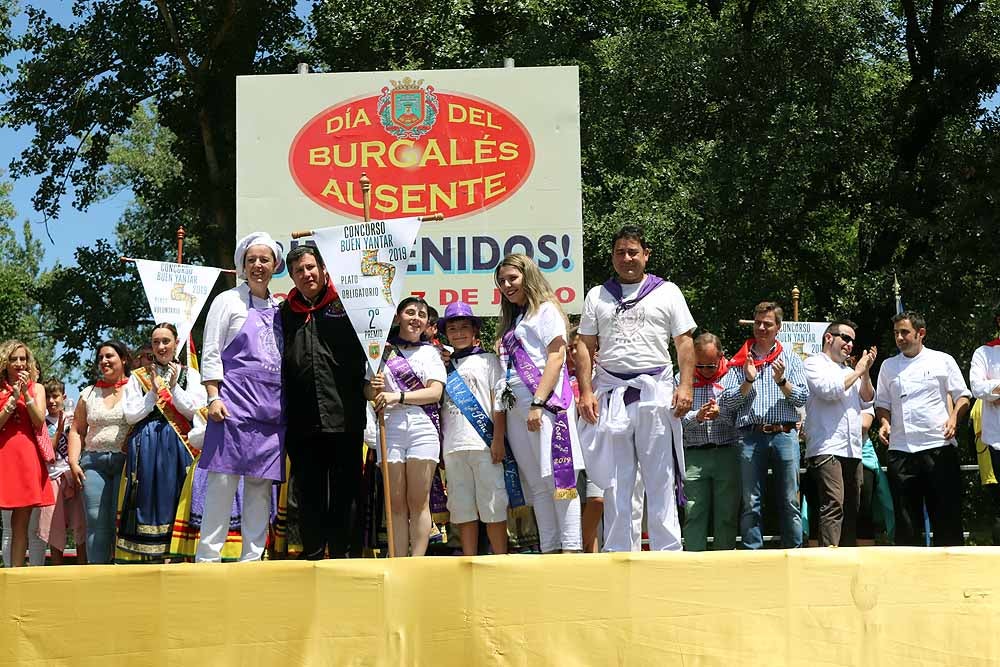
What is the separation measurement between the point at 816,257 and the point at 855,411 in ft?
33.8

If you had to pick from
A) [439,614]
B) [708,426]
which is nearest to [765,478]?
[708,426]

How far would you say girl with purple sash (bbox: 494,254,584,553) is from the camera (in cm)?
667

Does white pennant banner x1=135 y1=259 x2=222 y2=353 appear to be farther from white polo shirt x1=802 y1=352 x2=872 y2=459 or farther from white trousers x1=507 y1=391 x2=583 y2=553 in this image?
white polo shirt x1=802 y1=352 x2=872 y2=459

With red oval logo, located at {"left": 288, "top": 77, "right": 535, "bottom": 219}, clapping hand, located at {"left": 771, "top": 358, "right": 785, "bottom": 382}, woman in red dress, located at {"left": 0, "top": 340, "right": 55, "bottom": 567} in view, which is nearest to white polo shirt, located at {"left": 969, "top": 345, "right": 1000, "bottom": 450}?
clapping hand, located at {"left": 771, "top": 358, "right": 785, "bottom": 382}

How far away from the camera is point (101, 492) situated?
8172mm

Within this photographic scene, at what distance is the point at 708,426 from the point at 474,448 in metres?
1.91

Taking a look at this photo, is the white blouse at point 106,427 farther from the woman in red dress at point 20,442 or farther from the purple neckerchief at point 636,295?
the purple neckerchief at point 636,295

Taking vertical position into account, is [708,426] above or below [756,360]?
below

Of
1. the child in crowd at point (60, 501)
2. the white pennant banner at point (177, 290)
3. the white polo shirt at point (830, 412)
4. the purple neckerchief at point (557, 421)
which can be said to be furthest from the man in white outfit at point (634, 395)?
the child in crowd at point (60, 501)

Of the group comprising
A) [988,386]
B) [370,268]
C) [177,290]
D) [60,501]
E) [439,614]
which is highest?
[177,290]

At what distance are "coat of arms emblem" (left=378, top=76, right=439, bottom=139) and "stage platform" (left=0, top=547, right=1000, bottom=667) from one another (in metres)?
5.31

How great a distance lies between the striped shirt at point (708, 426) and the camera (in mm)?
8148

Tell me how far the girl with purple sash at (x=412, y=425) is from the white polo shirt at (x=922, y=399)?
3132 mm

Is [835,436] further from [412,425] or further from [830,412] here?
[412,425]
